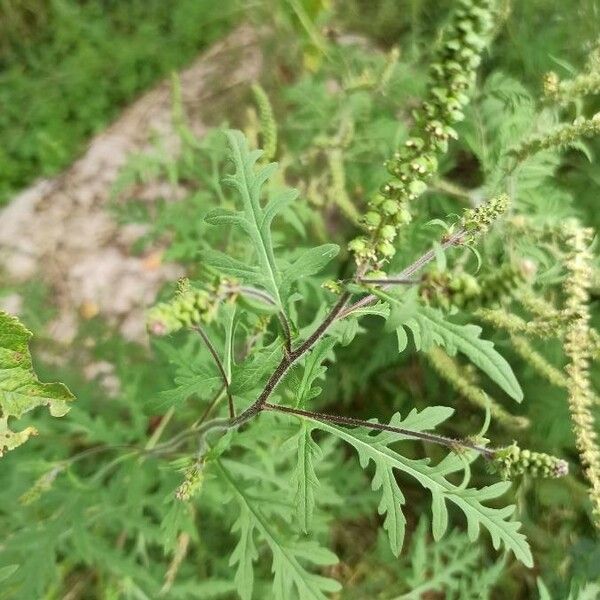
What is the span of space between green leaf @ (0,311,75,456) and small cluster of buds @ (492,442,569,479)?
0.99 m

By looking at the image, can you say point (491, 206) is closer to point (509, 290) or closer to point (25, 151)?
point (509, 290)

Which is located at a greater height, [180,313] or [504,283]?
[180,313]

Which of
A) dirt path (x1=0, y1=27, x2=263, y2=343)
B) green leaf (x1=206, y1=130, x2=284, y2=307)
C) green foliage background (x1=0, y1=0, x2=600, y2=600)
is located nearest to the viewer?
green leaf (x1=206, y1=130, x2=284, y2=307)

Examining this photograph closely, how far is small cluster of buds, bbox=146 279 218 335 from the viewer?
93 cm

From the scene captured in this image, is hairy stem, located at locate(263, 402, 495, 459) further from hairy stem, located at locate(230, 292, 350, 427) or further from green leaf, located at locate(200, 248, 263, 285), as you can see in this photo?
green leaf, located at locate(200, 248, 263, 285)

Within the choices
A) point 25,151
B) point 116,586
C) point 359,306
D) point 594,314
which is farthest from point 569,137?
point 25,151

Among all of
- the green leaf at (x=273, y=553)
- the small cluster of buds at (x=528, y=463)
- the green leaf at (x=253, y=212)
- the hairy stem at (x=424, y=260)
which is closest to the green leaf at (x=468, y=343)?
the hairy stem at (x=424, y=260)

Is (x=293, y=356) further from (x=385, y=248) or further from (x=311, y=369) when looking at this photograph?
(x=385, y=248)

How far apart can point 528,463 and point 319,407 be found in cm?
206

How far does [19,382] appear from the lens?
155 cm

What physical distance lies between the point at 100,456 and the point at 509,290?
2952mm

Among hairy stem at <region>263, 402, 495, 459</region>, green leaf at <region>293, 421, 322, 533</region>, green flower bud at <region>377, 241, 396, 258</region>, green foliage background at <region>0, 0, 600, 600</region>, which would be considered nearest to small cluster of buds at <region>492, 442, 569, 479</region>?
hairy stem at <region>263, 402, 495, 459</region>

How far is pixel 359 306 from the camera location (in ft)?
4.66

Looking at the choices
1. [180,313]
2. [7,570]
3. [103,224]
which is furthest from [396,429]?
[103,224]
